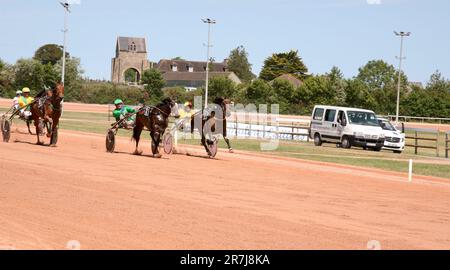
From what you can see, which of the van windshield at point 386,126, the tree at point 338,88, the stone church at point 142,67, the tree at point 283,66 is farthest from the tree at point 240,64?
the van windshield at point 386,126

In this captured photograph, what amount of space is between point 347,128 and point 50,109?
594 inches

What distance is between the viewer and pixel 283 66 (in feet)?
422

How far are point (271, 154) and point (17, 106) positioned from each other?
390 inches

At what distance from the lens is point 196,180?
1761cm

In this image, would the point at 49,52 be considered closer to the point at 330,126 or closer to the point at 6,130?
the point at 330,126

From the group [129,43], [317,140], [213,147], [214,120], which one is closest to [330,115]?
[317,140]

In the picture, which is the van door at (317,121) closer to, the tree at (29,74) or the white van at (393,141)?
the white van at (393,141)

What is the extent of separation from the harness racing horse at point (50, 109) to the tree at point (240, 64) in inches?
5947

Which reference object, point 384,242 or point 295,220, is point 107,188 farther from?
point 384,242

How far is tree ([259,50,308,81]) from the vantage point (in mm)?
128000

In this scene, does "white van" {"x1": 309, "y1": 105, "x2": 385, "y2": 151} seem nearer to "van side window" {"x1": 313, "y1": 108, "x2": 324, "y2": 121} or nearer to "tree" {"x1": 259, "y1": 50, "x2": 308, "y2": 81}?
"van side window" {"x1": 313, "y1": 108, "x2": 324, "y2": 121}

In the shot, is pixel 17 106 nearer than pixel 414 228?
No

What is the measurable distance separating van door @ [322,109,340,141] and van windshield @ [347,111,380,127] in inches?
32.0
